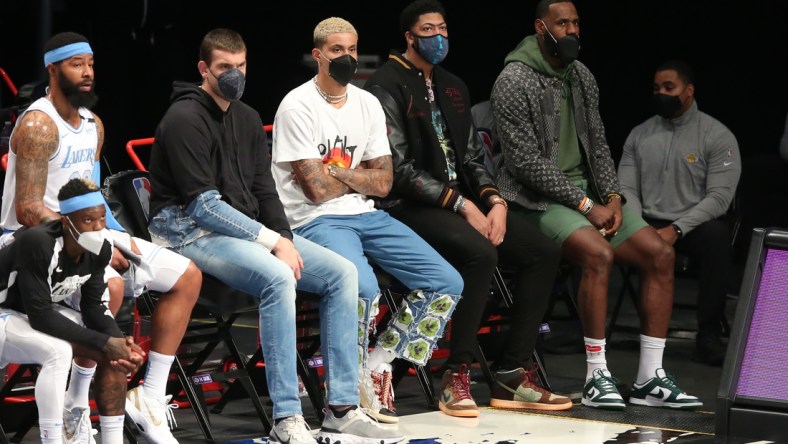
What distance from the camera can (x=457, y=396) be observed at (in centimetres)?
585

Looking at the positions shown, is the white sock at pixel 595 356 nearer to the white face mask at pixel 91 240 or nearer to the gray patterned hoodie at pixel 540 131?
the gray patterned hoodie at pixel 540 131

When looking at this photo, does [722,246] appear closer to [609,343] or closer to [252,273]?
[609,343]

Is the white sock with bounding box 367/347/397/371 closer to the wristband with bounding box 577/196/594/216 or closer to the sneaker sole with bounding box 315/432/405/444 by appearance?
the sneaker sole with bounding box 315/432/405/444

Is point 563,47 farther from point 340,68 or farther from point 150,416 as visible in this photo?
point 150,416

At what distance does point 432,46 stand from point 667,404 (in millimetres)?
1934

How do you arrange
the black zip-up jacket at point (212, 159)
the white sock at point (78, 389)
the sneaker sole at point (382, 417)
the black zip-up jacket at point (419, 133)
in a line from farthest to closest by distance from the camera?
the black zip-up jacket at point (419, 133) → the sneaker sole at point (382, 417) → the black zip-up jacket at point (212, 159) → the white sock at point (78, 389)

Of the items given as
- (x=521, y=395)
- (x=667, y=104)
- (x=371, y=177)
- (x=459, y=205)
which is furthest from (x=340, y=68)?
(x=667, y=104)

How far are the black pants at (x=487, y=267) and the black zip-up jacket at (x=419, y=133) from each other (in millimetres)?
105

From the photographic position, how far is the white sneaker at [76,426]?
4688 mm

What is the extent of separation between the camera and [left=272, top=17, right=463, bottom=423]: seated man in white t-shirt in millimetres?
5641

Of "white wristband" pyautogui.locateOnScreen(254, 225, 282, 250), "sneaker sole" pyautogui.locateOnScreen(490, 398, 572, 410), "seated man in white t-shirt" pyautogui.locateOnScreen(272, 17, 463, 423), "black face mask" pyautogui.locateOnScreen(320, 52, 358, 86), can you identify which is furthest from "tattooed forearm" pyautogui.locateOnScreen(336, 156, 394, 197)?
"sneaker sole" pyautogui.locateOnScreen(490, 398, 572, 410)

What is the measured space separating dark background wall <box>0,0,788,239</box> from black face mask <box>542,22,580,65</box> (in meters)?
3.33

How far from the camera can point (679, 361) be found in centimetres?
733

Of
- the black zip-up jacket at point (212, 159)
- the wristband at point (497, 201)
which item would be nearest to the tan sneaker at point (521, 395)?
the wristband at point (497, 201)
